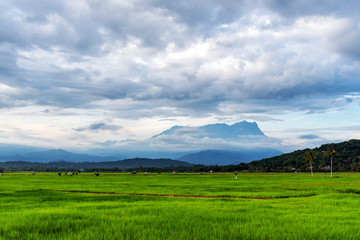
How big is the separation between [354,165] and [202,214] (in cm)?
19931

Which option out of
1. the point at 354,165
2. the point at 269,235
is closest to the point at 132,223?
the point at 269,235

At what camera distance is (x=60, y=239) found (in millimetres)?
11664

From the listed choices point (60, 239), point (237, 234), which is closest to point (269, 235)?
point (237, 234)

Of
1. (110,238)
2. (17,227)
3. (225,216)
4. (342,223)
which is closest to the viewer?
(110,238)

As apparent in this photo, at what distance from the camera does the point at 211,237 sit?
460 inches

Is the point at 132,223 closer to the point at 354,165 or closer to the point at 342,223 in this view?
the point at 342,223

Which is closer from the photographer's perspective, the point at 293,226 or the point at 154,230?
the point at 154,230

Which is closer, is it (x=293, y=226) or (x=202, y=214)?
(x=293, y=226)

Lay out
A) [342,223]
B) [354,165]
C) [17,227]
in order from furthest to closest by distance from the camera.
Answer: [354,165], [342,223], [17,227]

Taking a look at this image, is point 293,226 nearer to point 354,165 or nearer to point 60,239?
point 60,239

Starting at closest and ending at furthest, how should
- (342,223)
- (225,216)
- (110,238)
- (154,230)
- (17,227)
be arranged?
(110,238) → (154,230) → (17,227) → (342,223) → (225,216)

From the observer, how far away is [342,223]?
15.2m

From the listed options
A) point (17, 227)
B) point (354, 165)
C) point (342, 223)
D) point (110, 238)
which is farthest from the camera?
point (354, 165)

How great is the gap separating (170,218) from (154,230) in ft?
11.0
